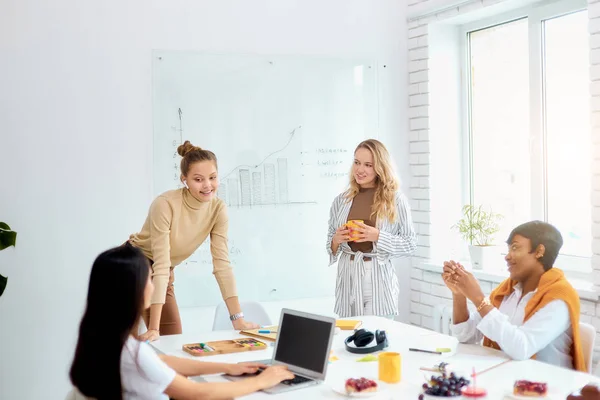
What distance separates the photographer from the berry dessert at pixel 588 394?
1.83 m

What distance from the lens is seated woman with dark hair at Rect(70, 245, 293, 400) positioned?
6.23 ft

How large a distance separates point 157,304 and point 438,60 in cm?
275

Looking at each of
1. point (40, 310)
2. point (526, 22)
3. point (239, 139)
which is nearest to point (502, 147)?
point (526, 22)

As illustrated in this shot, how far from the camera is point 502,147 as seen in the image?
4.55 metres

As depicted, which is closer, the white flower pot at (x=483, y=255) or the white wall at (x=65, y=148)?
the white wall at (x=65, y=148)

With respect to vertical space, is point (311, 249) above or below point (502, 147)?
below

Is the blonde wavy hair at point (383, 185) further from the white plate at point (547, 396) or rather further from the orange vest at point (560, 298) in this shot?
the white plate at point (547, 396)

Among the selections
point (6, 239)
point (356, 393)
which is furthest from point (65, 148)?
point (356, 393)

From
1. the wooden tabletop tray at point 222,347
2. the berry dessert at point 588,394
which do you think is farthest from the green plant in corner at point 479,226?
the berry dessert at point 588,394

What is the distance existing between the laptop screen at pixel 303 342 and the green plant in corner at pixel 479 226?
2304mm

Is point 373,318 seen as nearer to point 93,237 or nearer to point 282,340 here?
point 282,340

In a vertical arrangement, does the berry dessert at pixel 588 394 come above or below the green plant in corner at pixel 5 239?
below

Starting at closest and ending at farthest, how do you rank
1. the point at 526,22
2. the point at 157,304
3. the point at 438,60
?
the point at 157,304 < the point at 526,22 < the point at 438,60

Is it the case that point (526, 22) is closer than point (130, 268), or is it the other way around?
point (130, 268)
